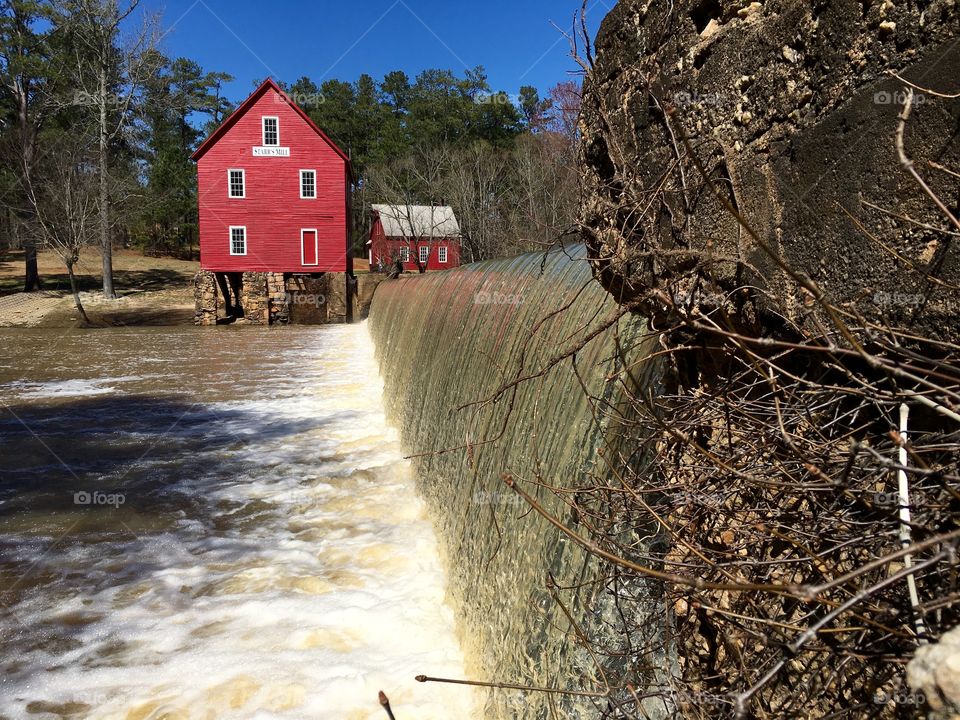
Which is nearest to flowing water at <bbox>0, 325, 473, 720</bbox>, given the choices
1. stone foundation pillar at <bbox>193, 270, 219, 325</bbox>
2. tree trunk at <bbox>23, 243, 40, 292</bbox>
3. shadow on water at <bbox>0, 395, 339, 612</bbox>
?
shadow on water at <bbox>0, 395, 339, 612</bbox>

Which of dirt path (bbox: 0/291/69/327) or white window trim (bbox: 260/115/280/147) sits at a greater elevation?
white window trim (bbox: 260/115/280/147)

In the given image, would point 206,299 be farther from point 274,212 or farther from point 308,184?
point 308,184

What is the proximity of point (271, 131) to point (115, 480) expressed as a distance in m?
24.4

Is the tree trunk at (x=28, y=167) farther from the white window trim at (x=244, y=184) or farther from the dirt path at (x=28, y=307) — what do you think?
the white window trim at (x=244, y=184)

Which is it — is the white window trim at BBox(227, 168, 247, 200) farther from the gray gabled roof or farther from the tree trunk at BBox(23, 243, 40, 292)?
the gray gabled roof

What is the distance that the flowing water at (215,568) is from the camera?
369 cm

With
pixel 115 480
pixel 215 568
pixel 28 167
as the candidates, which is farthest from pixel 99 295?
pixel 215 568

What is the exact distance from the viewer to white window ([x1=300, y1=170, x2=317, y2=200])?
28.6 meters

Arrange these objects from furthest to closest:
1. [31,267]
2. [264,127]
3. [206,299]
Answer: [31,267]
[264,127]
[206,299]

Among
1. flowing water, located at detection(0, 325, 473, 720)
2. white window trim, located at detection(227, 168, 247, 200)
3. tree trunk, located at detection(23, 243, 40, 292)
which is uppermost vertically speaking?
white window trim, located at detection(227, 168, 247, 200)

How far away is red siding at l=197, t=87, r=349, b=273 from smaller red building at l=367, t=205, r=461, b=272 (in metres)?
14.3

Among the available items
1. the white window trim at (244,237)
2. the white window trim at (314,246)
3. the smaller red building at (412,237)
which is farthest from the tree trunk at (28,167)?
the smaller red building at (412,237)

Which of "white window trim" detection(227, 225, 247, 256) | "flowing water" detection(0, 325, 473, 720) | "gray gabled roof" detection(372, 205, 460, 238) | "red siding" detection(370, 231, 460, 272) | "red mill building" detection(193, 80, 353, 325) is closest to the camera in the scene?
"flowing water" detection(0, 325, 473, 720)

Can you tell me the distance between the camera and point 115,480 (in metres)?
7.12
